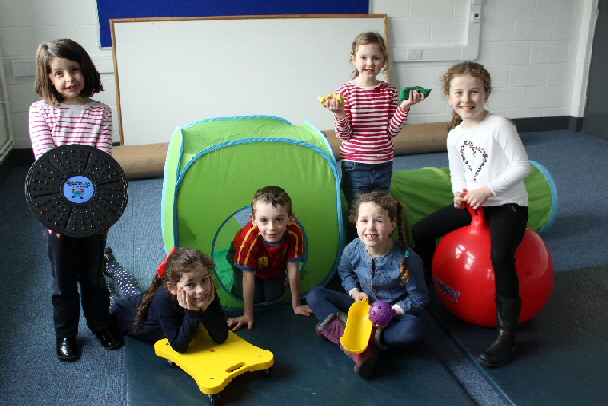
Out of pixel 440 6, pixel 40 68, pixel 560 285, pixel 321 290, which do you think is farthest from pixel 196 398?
pixel 440 6

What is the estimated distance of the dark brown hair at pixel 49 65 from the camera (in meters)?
2.03

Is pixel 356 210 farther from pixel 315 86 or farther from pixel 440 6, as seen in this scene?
pixel 440 6

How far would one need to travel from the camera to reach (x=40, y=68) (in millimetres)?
2039

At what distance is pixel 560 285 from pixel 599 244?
0.63 metres

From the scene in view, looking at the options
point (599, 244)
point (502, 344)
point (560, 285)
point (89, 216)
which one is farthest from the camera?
point (599, 244)

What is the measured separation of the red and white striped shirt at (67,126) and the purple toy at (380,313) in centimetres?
112

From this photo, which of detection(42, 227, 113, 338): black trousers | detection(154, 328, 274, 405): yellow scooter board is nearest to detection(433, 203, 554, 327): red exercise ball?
detection(154, 328, 274, 405): yellow scooter board

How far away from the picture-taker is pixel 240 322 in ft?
7.95

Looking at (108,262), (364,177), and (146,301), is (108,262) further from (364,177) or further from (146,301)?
(364,177)

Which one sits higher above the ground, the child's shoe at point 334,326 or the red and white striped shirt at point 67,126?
the red and white striped shirt at point 67,126

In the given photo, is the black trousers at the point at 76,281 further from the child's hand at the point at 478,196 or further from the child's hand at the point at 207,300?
the child's hand at the point at 478,196

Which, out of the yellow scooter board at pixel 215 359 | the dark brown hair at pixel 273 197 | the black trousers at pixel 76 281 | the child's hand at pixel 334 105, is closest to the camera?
the yellow scooter board at pixel 215 359

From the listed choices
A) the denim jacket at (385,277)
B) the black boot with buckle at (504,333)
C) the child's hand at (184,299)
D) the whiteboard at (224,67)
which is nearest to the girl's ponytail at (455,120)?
the denim jacket at (385,277)

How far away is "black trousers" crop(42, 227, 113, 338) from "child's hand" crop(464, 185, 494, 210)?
1.34 m
